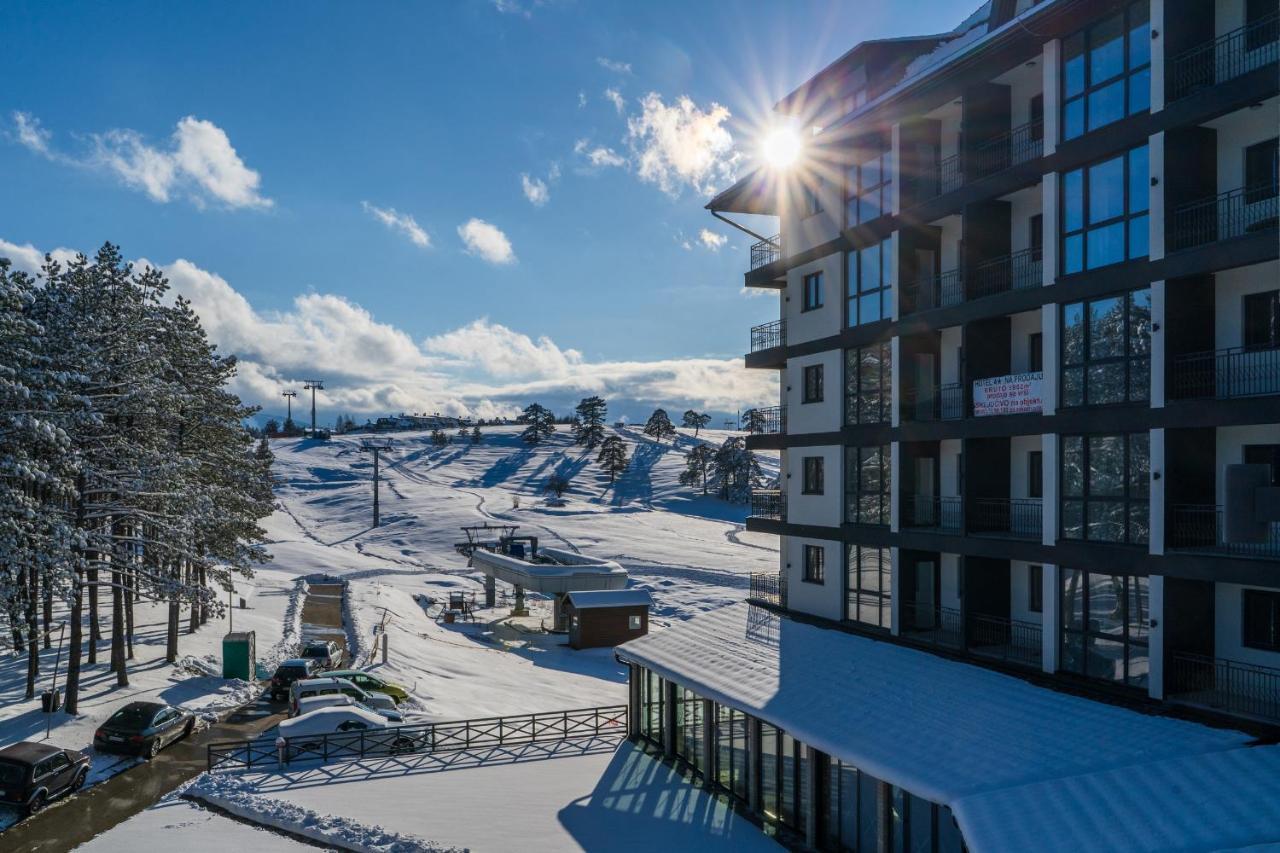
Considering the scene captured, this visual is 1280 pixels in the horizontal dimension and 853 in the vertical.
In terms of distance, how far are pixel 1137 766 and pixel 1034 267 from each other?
10529mm

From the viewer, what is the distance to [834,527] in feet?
76.5

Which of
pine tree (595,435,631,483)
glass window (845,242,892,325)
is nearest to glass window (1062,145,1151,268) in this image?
glass window (845,242,892,325)

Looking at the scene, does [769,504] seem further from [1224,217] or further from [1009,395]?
[1224,217]

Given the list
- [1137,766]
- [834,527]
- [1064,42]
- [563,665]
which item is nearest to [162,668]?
[563,665]

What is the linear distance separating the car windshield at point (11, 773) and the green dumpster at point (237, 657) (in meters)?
12.7

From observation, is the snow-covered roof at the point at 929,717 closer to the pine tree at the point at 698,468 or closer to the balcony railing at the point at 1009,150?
the balcony railing at the point at 1009,150

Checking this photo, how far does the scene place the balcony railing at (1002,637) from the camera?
18172 millimetres

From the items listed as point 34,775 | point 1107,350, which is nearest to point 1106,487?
point 1107,350

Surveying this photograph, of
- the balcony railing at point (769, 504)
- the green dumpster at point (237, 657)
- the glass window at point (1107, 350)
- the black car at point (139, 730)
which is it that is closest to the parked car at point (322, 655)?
the green dumpster at point (237, 657)

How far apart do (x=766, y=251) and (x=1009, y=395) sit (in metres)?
11.0

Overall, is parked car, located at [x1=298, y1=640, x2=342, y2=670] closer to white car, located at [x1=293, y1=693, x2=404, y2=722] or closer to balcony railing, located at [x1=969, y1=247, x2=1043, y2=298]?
white car, located at [x1=293, y1=693, x2=404, y2=722]

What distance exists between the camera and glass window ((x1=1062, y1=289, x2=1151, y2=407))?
49.8 ft

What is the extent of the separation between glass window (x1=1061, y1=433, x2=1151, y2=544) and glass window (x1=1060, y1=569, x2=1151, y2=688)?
2.89 feet

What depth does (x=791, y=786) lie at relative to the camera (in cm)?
1750
